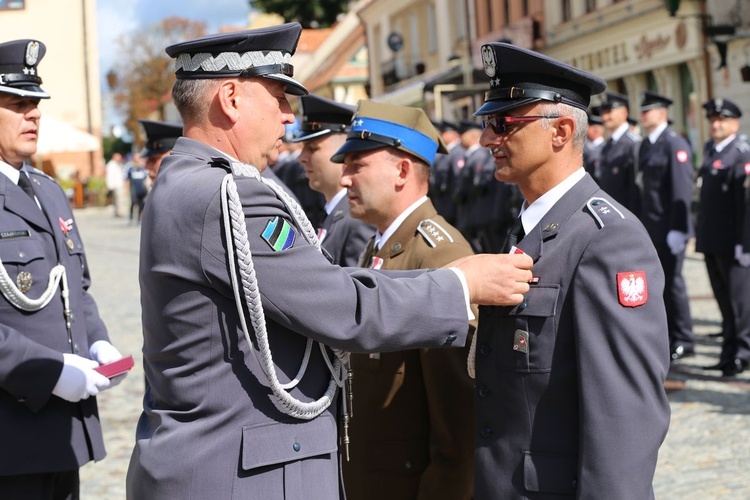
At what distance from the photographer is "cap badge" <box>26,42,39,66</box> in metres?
4.12

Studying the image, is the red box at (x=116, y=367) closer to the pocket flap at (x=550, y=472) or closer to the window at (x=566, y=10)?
the pocket flap at (x=550, y=472)

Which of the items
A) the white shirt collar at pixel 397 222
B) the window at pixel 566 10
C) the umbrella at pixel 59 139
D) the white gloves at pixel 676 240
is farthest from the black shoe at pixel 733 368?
the window at pixel 566 10

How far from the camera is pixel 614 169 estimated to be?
10.7 metres

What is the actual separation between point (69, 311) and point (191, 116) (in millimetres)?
1564

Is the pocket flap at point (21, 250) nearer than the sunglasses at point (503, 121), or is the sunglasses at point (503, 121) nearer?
the sunglasses at point (503, 121)

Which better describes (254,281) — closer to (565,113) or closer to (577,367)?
(577,367)

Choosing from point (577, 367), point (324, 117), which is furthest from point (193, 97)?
point (324, 117)

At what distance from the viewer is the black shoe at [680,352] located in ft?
30.0

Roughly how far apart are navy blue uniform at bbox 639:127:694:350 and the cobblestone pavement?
0.37 metres

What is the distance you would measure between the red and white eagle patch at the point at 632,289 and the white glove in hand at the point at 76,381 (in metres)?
1.93

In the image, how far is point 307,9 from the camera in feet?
192

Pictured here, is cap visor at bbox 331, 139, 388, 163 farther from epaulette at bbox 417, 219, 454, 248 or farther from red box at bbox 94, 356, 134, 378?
red box at bbox 94, 356, 134, 378

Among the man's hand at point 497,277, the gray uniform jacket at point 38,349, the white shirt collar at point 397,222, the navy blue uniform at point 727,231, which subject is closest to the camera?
the man's hand at point 497,277

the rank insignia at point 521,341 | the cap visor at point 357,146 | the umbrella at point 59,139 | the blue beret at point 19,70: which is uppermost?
the umbrella at point 59,139
